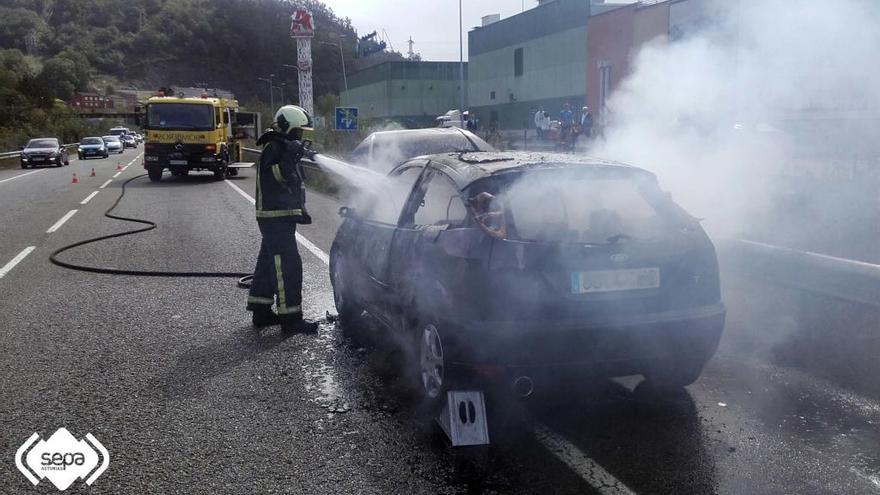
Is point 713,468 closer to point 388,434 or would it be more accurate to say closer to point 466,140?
point 388,434

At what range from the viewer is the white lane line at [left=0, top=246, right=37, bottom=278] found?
8969 millimetres

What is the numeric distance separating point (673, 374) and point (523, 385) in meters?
1.04

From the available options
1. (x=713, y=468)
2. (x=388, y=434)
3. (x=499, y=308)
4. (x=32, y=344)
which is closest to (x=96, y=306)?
(x=32, y=344)

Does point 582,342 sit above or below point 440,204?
below

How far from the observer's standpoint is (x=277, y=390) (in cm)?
475

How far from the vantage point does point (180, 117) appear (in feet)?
77.2

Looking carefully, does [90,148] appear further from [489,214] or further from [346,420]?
[489,214]

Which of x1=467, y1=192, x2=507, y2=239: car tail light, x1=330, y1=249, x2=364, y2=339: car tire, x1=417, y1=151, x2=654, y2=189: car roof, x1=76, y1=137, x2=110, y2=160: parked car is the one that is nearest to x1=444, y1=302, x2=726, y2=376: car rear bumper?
x1=467, y1=192, x2=507, y2=239: car tail light

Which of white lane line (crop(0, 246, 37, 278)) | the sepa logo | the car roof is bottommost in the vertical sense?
the sepa logo

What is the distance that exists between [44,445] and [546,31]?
144 ft

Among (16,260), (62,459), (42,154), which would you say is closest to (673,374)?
(62,459)

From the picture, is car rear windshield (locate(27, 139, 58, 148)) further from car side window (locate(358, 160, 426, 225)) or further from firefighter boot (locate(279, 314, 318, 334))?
car side window (locate(358, 160, 426, 225))

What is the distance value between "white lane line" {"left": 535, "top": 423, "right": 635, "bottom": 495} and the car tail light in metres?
1.03

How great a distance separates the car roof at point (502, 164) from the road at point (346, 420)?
4.23 ft
